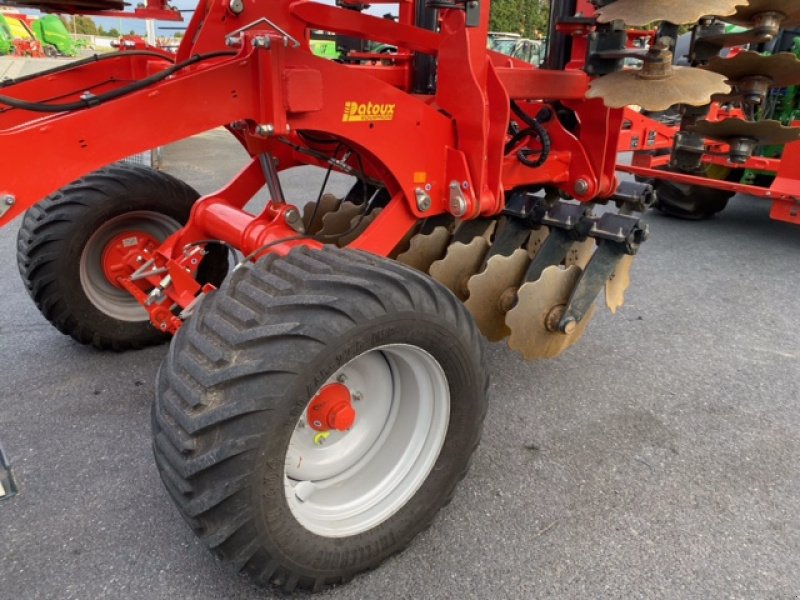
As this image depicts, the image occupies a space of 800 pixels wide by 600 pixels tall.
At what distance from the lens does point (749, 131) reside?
8.26 feet

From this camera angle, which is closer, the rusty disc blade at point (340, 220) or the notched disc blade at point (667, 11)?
A: the notched disc blade at point (667, 11)

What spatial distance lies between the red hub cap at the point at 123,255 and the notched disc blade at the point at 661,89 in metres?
2.23

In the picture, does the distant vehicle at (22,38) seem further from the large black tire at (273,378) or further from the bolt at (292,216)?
the large black tire at (273,378)

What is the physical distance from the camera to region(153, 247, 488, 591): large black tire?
155 cm

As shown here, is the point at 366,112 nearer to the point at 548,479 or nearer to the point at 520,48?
the point at 548,479

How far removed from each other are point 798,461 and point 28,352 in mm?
3507

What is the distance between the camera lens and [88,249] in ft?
10.2

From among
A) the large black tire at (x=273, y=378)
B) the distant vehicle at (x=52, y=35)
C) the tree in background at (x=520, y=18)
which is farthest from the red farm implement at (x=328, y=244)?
the tree in background at (x=520, y=18)

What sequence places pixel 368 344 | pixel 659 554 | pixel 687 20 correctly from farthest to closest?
pixel 659 554, pixel 687 20, pixel 368 344

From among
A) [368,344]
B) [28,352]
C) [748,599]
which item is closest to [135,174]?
[28,352]

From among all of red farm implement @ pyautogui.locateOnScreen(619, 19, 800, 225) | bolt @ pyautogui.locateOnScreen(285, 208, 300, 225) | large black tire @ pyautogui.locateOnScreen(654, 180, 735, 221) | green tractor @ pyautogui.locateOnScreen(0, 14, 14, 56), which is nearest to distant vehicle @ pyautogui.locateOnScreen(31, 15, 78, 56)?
green tractor @ pyautogui.locateOnScreen(0, 14, 14, 56)

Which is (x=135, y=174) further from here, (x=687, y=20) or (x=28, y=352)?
(x=687, y=20)

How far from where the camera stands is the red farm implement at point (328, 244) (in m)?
1.62

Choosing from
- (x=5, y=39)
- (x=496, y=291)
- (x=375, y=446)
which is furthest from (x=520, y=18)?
(x=375, y=446)
